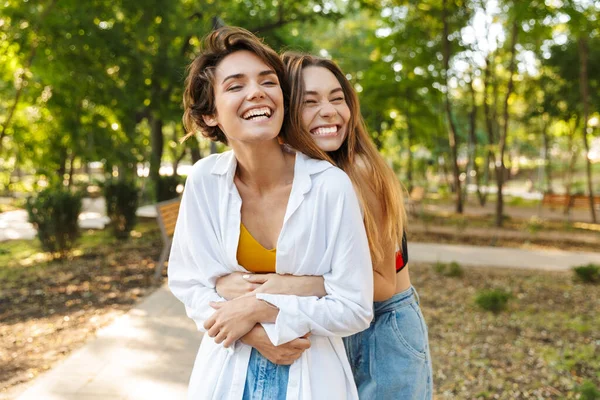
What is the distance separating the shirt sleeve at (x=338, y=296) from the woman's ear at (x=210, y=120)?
1.56 ft

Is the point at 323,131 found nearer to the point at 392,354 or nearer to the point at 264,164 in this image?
the point at 264,164

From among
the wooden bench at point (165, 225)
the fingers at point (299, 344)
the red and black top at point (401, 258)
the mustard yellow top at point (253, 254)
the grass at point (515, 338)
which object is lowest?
the grass at point (515, 338)

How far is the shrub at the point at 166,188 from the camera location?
39.3 feet

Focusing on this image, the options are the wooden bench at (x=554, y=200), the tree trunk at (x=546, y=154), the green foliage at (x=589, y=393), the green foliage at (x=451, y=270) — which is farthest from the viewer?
the tree trunk at (x=546, y=154)

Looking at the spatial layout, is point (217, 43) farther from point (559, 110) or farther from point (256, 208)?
point (559, 110)

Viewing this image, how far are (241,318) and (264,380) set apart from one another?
0.61ft

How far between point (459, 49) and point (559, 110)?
3.95m

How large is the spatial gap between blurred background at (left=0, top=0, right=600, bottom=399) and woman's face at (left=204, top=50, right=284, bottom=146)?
70 cm

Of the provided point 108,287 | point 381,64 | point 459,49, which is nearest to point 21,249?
point 108,287

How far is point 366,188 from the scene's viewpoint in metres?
1.69

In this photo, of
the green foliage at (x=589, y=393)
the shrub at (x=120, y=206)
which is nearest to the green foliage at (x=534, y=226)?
the green foliage at (x=589, y=393)

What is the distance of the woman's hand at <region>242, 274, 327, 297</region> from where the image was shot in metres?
1.43

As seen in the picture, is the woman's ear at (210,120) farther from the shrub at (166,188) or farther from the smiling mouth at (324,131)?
the shrub at (166,188)

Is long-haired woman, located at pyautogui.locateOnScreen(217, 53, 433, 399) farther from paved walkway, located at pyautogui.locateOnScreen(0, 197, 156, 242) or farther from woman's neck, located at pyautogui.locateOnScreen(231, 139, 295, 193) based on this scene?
paved walkway, located at pyautogui.locateOnScreen(0, 197, 156, 242)
